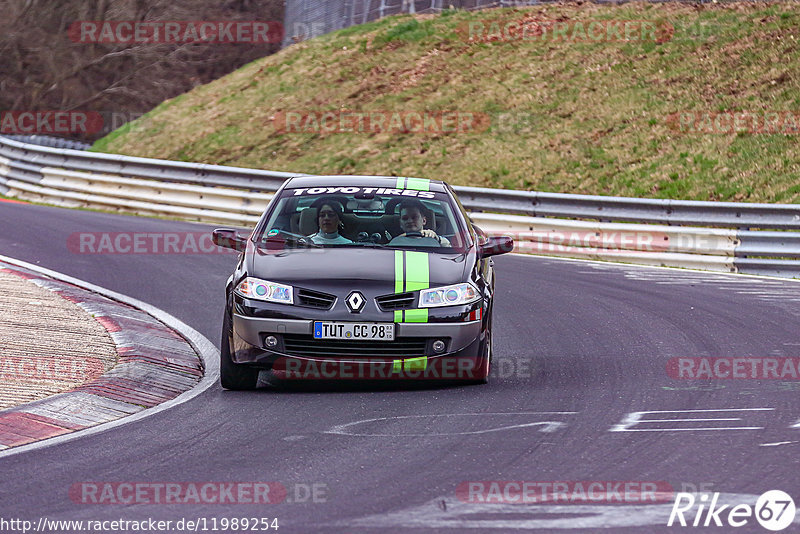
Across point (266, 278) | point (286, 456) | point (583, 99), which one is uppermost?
point (583, 99)

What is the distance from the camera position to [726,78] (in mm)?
24156

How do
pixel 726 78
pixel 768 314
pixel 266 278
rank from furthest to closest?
pixel 726 78, pixel 768 314, pixel 266 278

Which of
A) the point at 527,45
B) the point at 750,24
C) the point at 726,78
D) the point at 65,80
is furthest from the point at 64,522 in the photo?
the point at 65,80

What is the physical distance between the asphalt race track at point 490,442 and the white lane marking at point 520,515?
1cm

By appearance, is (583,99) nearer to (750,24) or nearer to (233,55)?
(750,24)

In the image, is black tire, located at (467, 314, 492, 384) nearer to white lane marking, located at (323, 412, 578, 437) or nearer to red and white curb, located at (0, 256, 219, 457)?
white lane marking, located at (323, 412, 578, 437)

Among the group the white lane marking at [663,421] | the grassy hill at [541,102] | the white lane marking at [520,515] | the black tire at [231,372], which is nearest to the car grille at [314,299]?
the black tire at [231,372]

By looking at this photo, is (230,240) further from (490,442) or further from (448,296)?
(490,442)

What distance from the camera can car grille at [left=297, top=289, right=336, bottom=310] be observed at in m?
8.02

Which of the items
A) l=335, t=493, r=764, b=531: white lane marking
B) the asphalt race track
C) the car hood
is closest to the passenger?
the car hood

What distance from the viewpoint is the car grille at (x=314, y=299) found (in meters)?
8.02

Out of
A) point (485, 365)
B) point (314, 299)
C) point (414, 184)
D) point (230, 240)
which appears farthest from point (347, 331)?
point (414, 184)

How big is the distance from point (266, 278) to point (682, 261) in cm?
968

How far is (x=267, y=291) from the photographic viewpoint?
26.7 feet
